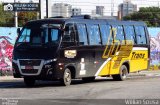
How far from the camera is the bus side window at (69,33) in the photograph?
2101cm

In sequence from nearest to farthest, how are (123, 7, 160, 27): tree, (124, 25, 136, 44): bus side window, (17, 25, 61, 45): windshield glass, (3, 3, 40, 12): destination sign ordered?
(17, 25, 61, 45): windshield glass → (124, 25, 136, 44): bus side window → (3, 3, 40, 12): destination sign → (123, 7, 160, 27): tree

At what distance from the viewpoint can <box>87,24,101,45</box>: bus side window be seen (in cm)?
2281

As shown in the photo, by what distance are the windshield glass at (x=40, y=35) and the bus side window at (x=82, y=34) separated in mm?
1362

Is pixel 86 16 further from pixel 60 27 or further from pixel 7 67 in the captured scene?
pixel 7 67

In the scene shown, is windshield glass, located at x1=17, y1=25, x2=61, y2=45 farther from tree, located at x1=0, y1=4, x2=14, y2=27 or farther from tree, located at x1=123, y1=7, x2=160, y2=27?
tree, located at x1=123, y1=7, x2=160, y2=27

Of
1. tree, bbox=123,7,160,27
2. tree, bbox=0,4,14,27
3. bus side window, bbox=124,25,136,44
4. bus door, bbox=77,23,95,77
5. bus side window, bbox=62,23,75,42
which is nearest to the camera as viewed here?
bus side window, bbox=62,23,75,42

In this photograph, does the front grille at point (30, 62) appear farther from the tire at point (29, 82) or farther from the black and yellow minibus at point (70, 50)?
the tire at point (29, 82)

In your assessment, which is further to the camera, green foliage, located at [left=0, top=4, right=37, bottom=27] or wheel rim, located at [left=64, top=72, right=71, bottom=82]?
green foliage, located at [left=0, top=4, right=37, bottom=27]

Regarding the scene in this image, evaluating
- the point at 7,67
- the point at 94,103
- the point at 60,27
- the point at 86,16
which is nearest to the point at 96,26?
the point at 86,16

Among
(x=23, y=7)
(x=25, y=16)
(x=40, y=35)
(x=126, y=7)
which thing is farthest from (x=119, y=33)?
(x=25, y=16)

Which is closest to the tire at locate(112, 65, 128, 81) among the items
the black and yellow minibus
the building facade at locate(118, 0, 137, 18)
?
the black and yellow minibus

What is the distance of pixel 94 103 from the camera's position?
1475 cm

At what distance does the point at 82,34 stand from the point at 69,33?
1.05m

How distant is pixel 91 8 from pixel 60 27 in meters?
16.6
